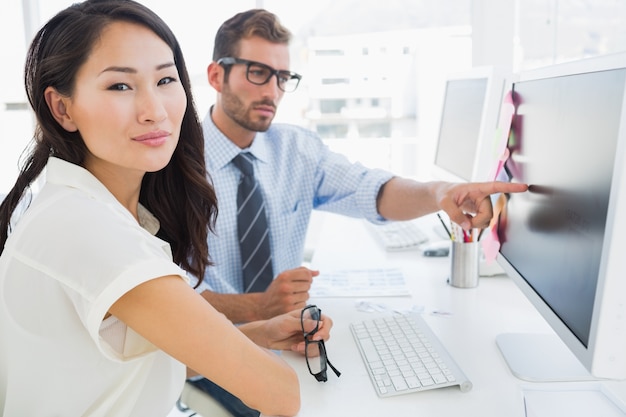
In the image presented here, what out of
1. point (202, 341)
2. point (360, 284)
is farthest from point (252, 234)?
point (202, 341)

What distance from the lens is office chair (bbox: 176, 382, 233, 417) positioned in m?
1.33

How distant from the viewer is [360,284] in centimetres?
→ 151

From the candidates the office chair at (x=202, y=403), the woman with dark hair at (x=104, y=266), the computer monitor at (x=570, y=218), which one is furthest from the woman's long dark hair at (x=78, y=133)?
the computer monitor at (x=570, y=218)

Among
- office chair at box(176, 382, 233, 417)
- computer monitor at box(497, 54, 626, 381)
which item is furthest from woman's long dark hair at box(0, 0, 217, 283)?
computer monitor at box(497, 54, 626, 381)

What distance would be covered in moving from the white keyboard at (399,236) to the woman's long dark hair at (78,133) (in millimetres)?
797

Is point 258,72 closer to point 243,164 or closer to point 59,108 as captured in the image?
point 243,164

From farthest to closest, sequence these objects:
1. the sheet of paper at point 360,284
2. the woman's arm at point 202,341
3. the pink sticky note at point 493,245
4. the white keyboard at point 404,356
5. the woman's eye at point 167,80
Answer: the sheet of paper at point 360,284 → the pink sticky note at point 493,245 → the woman's eye at point 167,80 → the white keyboard at point 404,356 → the woman's arm at point 202,341

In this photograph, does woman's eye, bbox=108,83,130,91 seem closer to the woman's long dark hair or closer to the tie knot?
the woman's long dark hair

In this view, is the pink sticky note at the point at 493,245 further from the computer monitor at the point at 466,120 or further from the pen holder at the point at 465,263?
the computer monitor at the point at 466,120

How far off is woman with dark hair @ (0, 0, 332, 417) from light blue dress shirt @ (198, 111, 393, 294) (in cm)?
56

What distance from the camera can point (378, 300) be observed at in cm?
139

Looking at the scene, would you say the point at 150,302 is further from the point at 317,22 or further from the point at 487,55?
the point at 317,22

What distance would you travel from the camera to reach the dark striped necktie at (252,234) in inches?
65.9

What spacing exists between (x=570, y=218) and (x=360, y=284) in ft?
2.46
